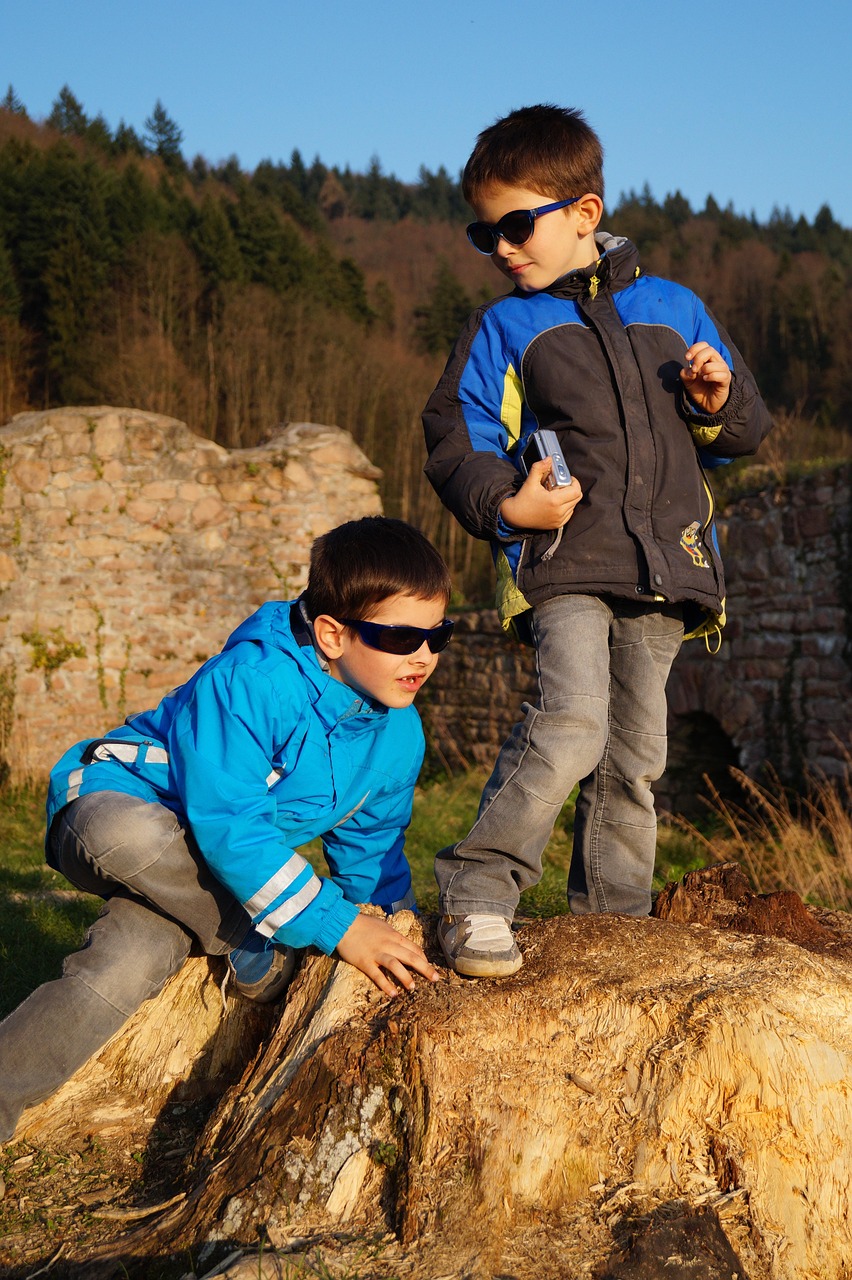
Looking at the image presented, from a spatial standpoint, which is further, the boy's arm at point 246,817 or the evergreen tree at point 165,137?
the evergreen tree at point 165,137

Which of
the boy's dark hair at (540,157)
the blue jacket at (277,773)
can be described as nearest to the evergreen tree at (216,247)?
the boy's dark hair at (540,157)

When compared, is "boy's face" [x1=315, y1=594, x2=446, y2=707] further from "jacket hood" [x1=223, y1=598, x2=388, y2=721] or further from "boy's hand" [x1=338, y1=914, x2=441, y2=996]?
"boy's hand" [x1=338, y1=914, x2=441, y2=996]

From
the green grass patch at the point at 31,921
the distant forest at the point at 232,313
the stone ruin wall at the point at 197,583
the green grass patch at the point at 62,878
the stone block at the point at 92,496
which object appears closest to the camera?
the green grass patch at the point at 31,921

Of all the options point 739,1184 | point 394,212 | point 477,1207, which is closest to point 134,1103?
point 477,1207

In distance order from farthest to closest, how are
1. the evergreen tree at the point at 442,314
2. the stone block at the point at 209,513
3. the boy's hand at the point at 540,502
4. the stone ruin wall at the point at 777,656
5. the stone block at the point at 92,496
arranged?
the evergreen tree at the point at 442,314, the stone block at the point at 209,513, the stone block at the point at 92,496, the stone ruin wall at the point at 777,656, the boy's hand at the point at 540,502

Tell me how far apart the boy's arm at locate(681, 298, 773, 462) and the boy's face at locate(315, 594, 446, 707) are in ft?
2.64

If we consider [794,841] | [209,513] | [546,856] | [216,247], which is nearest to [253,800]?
[546,856]

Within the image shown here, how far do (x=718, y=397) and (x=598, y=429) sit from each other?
0.99 feet

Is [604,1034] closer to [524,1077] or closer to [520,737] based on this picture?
[524,1077]

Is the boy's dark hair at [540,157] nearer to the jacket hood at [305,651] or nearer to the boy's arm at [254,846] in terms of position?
the jacket hood at [305,651]

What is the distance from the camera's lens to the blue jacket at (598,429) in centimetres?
251

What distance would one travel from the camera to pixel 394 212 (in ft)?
161

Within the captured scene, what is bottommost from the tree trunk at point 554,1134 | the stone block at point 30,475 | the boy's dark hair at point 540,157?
the tree trunk at point 554,1134

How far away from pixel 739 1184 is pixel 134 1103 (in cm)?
144
